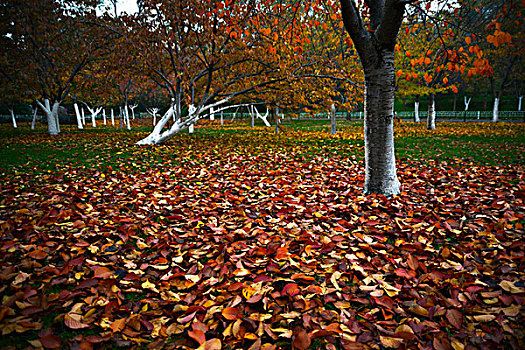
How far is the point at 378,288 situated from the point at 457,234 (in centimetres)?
154

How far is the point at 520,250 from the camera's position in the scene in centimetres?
262

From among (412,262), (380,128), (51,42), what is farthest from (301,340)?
(51,42)

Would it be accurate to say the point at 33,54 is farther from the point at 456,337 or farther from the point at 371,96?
the point at 456,337

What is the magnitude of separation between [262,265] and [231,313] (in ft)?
2.23

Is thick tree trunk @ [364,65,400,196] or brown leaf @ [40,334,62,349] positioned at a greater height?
thick tree trunk @ [364,65,400,196]

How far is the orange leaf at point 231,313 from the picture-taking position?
1.83 metres

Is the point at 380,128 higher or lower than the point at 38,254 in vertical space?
higher

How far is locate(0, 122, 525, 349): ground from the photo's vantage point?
5.68 ft

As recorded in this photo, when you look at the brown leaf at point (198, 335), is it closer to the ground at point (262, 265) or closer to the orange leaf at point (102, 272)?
the ground at point (262, 265)

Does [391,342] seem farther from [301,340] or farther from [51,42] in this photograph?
[51,42]

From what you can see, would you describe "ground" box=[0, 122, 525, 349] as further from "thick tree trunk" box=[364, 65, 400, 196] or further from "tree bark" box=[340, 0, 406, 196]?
"tree bark" box=[340, 0, 406, 196]

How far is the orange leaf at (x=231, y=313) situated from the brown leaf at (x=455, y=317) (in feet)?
4.62

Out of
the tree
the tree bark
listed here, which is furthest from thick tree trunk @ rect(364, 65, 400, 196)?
the tree

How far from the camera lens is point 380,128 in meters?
4.22
